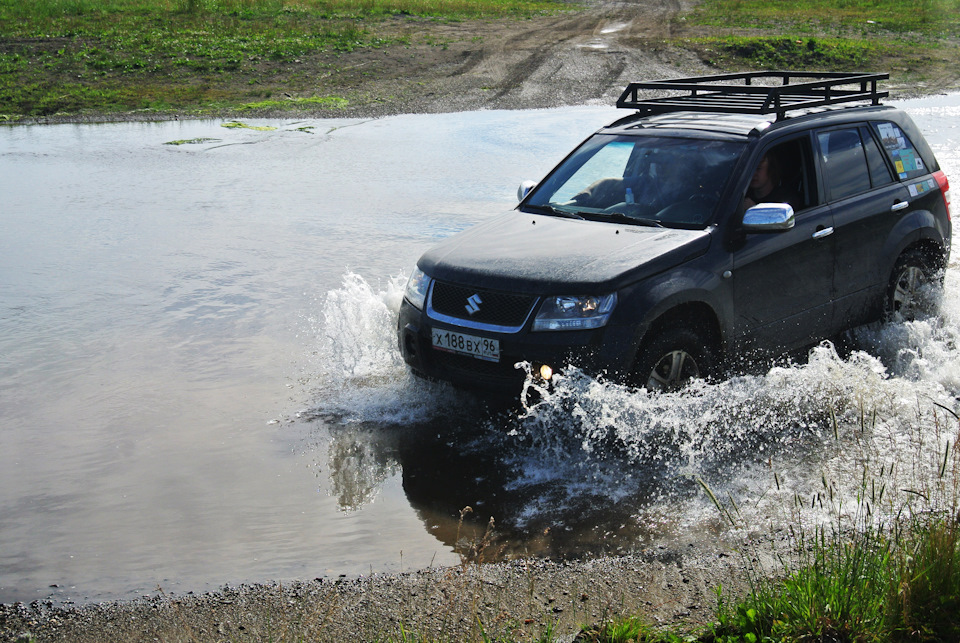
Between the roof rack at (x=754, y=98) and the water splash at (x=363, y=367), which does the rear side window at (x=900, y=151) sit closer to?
the roof rack at (x=754, y=98)

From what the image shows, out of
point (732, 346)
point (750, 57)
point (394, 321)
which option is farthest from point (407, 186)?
point (750, 57)

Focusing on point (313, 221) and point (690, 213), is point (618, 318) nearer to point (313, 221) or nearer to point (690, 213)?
point (690, 213)

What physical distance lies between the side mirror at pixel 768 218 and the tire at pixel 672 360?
725 millimetres

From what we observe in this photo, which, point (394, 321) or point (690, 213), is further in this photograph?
point (394, 321)

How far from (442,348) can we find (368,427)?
2.72 feet

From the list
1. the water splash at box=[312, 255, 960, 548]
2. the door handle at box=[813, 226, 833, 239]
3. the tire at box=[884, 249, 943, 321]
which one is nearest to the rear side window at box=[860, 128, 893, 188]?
the tire at box=[884, 249, 943, 321]

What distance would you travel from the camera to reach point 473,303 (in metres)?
5.74

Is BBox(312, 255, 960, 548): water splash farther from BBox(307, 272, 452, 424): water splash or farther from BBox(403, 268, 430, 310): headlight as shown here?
BBox(403, 268, 430, 310): headlight

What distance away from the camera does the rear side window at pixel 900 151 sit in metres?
7.25

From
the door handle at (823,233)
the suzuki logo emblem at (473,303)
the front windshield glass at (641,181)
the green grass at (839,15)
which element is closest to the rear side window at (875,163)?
the door handle at (823,233)

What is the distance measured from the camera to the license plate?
18.3ft

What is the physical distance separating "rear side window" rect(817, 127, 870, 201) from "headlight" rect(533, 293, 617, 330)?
213 centimetres

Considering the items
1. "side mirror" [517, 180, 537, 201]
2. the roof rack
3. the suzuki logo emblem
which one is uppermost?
the roof rack

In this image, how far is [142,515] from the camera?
525cm
